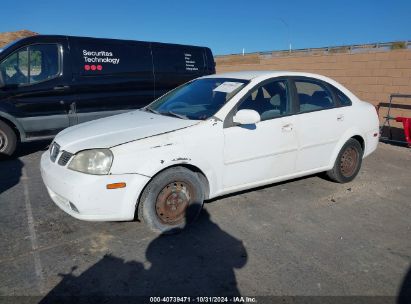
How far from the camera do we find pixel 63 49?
638cm

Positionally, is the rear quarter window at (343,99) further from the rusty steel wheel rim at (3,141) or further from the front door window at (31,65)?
the rusty steel wheel rim at (3,141)

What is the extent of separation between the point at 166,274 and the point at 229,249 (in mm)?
677

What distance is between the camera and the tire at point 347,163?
16.3 feet

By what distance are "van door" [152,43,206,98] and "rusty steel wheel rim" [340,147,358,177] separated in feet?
13.4

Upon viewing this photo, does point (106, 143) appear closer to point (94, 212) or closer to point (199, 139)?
point (94, 212)

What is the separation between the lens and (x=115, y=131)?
361 centimetres

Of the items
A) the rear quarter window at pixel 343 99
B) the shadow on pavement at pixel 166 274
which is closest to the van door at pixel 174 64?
the rear quarter window at pixel 343 99

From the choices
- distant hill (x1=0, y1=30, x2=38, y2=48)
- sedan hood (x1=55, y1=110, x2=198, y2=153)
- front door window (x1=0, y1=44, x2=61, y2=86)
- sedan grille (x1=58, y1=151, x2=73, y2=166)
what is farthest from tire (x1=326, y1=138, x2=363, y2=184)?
distant hill (x1=0, y1=30, x2=38, y2=48)

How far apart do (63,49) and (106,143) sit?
3848mm

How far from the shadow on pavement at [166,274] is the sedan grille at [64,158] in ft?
3.21

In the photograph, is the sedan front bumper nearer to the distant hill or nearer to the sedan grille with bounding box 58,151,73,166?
the sedan grille with bounding box 58,151,73,166

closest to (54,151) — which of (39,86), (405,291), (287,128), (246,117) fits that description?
(246,117)

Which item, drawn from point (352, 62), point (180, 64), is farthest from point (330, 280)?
point (352, 62)

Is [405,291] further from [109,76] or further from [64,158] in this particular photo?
[109,76]
